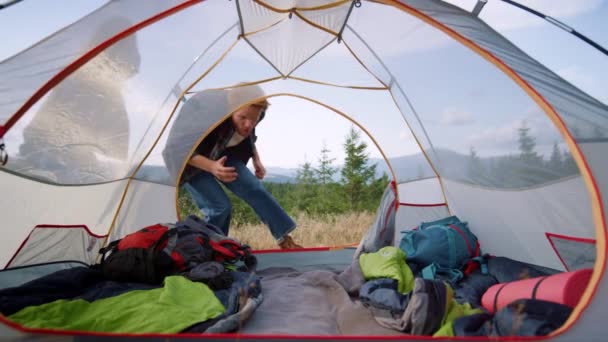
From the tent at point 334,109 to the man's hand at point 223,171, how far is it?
317mm

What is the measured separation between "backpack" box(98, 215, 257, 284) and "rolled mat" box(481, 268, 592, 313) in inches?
56.6

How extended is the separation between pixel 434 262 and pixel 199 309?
130 centimetres

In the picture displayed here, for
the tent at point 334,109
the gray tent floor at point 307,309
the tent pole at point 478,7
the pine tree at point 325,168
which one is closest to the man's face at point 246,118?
the tent at point 334,109

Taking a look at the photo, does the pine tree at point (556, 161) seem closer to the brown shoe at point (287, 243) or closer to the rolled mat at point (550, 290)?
the rolled mat at point (550, 290)

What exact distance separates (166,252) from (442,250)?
1.45 metres

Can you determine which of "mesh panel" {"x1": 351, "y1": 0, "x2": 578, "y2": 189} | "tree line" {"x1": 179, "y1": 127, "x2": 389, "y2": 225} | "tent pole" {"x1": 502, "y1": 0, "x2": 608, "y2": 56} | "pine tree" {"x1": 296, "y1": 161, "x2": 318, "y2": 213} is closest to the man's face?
"mesh panel" {"x1": 351, "y1": 0, "x2": 578, "y2": 189}

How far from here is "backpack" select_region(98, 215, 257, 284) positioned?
219 cm

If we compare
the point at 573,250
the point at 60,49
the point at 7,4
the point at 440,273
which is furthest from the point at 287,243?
the point at 7,4

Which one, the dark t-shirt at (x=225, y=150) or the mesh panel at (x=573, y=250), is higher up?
the dark t-shirt at (x=225, y=150)

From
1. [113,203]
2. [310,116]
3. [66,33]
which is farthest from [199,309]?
[310,116]

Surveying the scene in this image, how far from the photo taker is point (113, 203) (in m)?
2.87

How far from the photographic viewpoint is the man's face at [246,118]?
3.45 metres

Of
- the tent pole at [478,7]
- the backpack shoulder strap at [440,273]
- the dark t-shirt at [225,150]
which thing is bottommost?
the backpack shoulder strap at [440,273]

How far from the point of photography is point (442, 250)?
2479mm
